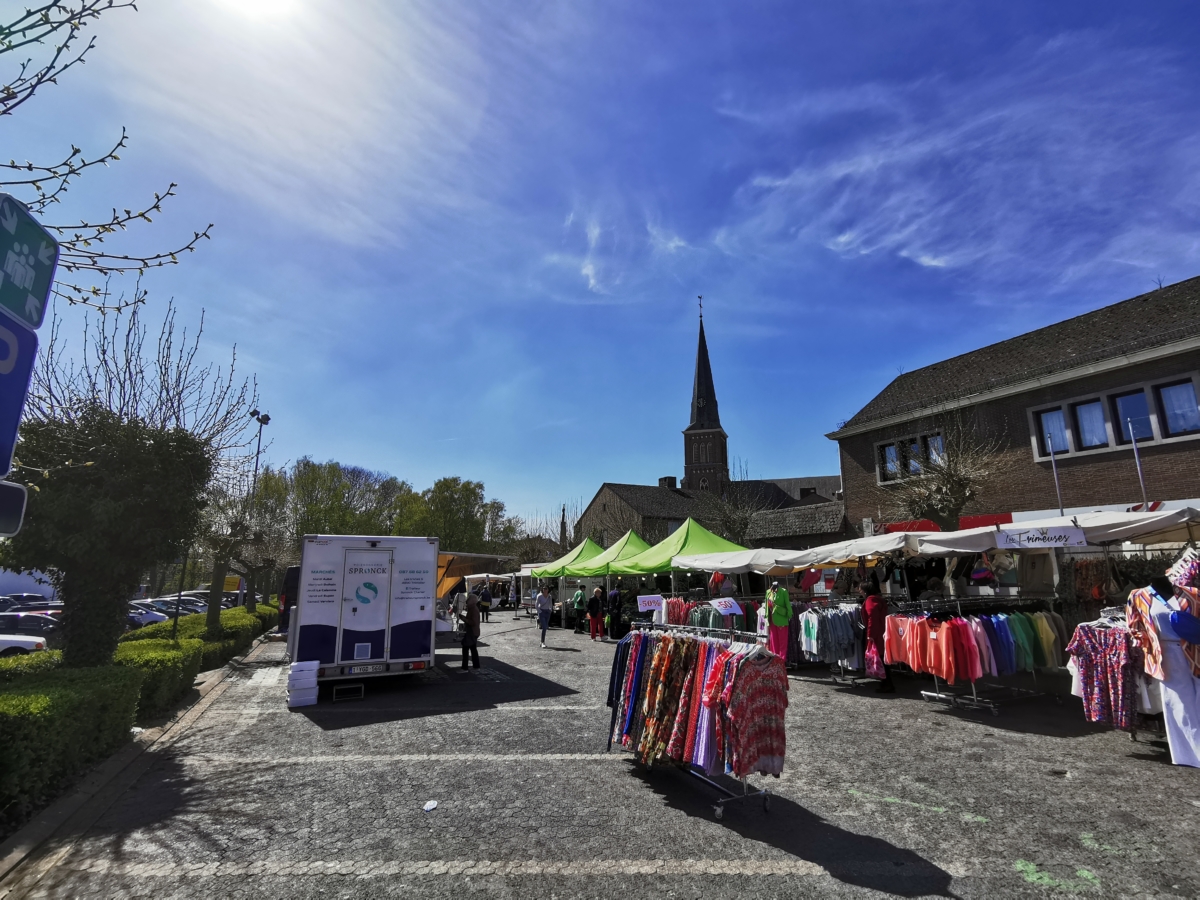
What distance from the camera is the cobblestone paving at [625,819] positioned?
4.03m

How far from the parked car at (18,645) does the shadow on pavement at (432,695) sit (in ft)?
29.5

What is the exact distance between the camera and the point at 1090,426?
19031 mm

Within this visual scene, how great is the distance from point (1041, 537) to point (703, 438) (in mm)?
62687

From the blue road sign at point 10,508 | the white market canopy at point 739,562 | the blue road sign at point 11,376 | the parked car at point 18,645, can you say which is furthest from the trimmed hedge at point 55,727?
the white market canopy at point 739,562

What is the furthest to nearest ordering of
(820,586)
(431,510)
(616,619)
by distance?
(431,510) < (616,619) < (820,586)

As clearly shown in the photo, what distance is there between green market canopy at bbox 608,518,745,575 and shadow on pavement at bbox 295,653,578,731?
526 centimetres

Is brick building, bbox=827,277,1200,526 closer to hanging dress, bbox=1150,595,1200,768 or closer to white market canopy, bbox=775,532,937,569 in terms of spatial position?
white market canopy, bbox=775,532,937,569

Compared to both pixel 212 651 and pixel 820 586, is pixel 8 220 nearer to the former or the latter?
pixel 212 651

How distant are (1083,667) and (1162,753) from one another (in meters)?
0.99

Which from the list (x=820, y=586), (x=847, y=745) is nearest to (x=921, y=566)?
(x=820, y=586)

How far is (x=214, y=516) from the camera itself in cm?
2008

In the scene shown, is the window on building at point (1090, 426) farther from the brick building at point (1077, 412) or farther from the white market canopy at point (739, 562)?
the white market canopy at point (739, 562)

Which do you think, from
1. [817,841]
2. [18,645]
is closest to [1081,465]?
[817,841]

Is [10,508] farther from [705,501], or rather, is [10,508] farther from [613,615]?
[705,501]
